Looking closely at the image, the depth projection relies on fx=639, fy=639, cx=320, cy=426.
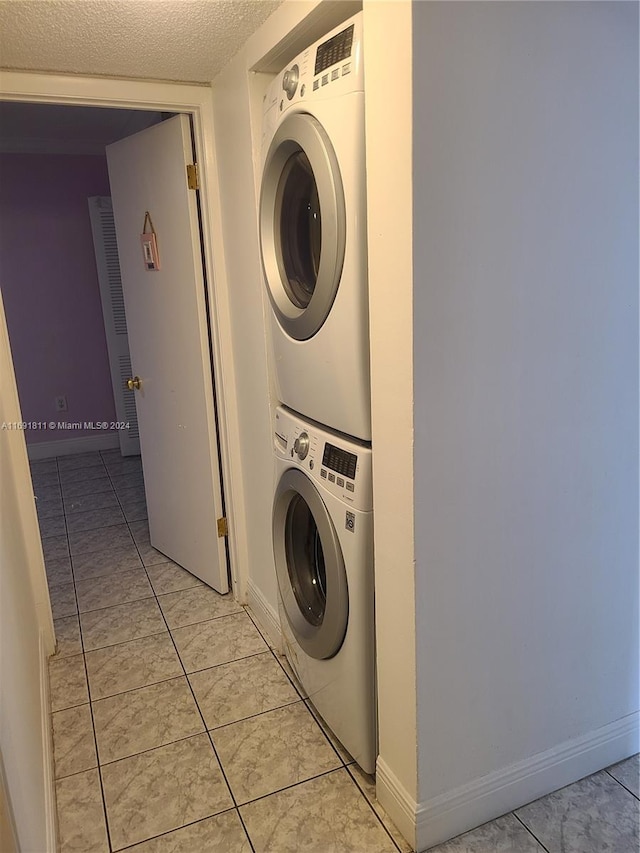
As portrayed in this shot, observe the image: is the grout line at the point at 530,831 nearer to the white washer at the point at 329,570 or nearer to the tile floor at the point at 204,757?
the tile floor at the point at 204,757

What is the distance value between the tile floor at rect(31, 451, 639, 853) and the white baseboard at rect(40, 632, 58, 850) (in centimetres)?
3

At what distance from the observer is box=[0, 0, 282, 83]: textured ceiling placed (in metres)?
1.59

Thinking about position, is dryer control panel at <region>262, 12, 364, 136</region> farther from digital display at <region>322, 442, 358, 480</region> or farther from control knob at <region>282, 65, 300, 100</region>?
digital display at <region>322, 442, 358, 480</region>

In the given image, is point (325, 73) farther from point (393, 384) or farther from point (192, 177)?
point (192, 177)

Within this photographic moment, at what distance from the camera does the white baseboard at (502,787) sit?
1.52 m

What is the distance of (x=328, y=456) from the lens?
64.9 inches

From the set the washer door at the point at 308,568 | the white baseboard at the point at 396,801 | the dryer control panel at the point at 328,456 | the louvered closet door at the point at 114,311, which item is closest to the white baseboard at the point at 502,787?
the white baseboard at the point at 396,801

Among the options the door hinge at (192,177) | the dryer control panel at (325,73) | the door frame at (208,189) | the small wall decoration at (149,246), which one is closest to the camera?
the dryer control panel at (325,73)

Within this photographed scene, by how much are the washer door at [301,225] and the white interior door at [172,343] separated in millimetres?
673

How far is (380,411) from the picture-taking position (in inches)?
54.9

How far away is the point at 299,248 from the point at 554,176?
2.33ft

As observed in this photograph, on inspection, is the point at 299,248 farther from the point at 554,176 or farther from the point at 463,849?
the point at 463,849

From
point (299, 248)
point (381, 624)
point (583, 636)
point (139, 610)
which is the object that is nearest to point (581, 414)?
point (583, 636)

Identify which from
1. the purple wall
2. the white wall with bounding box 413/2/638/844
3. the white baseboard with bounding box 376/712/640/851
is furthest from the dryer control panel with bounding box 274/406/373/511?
the purple wall
